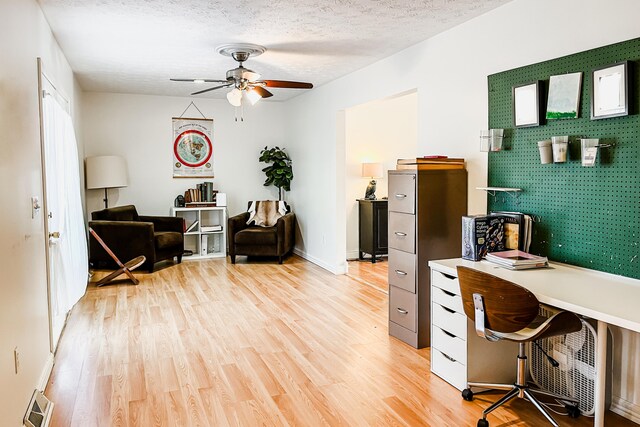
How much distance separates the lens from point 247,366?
3.28 meters

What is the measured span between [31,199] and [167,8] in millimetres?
1570

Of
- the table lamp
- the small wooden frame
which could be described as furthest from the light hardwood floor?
the table lamp

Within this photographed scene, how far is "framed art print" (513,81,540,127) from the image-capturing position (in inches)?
118

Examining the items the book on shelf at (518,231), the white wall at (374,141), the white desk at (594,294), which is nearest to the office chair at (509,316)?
the white desk at (594,294)

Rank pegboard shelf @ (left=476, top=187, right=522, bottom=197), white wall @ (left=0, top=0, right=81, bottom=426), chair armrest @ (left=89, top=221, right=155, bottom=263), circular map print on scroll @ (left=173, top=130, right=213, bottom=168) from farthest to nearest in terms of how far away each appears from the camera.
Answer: circular map print on scroll @ (left=173, top=130, right=213, bottom=168) < chair armrest @ (left=89, top=221, right=155, bottom=263) < pegboard shelf @ (left=476, top=187, right=522, bottom=197) < white wall @ (left=0, top=0, right=81, bottom=426)

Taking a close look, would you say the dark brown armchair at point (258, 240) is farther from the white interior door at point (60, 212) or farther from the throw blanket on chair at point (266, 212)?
the white interior door at point (60, 212)

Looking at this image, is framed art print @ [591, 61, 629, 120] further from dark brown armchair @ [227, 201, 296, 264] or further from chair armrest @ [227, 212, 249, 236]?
chair armrest @ [227, 212, 249, 236]

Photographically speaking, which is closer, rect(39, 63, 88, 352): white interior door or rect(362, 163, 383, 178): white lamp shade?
rect(39, 63, 88, 352): white interior door

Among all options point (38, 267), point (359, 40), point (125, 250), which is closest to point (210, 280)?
point (125, 250)

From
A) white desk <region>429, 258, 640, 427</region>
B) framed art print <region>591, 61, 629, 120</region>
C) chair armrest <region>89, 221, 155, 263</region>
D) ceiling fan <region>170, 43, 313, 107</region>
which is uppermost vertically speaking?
ceiling fan <region>170, 43, 313, 107</region>

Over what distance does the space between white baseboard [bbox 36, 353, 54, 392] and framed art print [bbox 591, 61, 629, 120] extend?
347 cm

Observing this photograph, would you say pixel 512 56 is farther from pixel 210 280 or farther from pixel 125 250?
pixel 125 250

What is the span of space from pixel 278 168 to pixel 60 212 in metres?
3.98

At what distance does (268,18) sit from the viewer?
3.65 metres
